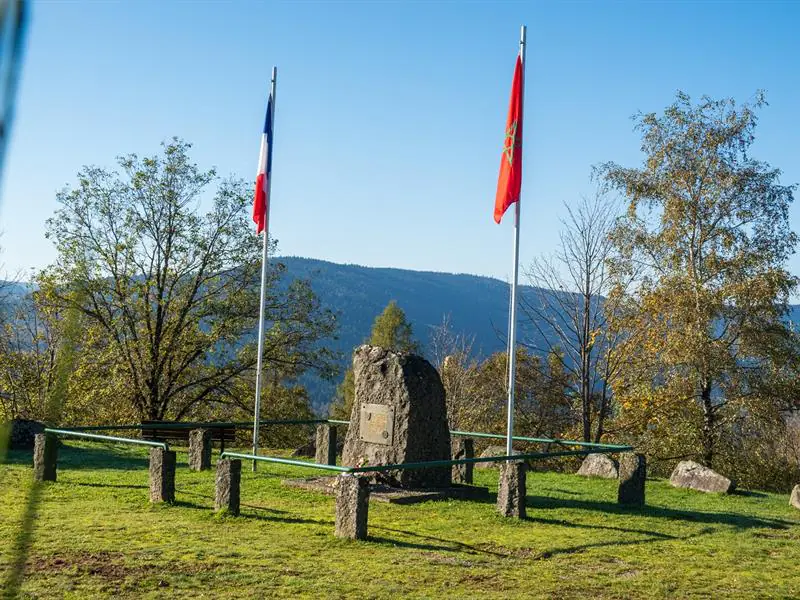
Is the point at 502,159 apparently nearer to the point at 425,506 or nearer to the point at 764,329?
the point at 425,506

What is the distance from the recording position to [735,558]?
8.55 m

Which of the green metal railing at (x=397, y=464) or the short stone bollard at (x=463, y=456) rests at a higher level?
the green metal railing at (x=397, y=464)

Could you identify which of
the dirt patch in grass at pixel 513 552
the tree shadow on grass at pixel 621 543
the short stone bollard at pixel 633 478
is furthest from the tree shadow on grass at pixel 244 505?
the short stone bollard at pixel 633 478

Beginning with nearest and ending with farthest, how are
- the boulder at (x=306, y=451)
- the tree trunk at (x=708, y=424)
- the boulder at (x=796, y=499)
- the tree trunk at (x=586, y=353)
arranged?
1. the boulder at (x=796, y=499)
2. the boulder at (x=306, y=451)
3. the tree trunk at (x=708, y=424)
4. the tree trunk at (x=586, y=353)

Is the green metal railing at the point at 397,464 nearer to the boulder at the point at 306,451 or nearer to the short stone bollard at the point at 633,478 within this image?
the short stone bollard at the point at 633,478

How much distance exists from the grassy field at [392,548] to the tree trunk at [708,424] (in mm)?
11044

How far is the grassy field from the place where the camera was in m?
6.93

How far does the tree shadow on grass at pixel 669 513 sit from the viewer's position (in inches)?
415

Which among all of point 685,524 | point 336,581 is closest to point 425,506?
point 685,524

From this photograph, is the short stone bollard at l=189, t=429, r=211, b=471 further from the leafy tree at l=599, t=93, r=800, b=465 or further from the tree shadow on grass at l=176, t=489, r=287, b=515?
the leafy tree at l=599, t=93, r=800, b=465

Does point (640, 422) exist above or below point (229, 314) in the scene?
below

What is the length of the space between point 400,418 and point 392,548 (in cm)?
343

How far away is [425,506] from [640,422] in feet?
50.8

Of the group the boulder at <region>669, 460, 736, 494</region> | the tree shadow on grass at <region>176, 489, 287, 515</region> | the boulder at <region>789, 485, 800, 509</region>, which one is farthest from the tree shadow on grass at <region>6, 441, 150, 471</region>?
the boulder at <region>789, 485, 800, 509</region>
